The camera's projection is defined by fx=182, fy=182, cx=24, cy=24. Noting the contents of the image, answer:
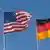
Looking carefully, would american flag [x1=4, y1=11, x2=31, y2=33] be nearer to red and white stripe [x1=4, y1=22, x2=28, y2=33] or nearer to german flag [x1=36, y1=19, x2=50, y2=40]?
red and white stripe [x1=4, y1=22, x2=28, y2=33]

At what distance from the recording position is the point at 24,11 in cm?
231

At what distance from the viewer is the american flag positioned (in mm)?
2246

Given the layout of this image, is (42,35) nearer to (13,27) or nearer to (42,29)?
(42,29)

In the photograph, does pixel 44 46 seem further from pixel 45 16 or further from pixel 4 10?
pixel 4 10

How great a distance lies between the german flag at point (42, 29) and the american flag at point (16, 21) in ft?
0.53

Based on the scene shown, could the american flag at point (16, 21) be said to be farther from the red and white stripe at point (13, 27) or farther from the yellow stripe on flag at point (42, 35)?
the yellow stripe on flag at point (42, 35)

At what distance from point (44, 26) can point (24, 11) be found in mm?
324

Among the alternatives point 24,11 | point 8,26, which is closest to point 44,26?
point 24,11

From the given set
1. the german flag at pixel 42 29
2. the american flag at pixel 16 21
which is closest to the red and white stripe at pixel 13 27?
→ the american flag at pixel 16 21

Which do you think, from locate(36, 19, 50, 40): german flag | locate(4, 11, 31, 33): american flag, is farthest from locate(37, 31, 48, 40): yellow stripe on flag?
locate(4, 11, 31, 33): american flag

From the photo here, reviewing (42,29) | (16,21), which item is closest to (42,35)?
(42,29)

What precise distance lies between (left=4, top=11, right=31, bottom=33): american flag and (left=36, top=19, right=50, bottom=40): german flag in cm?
16

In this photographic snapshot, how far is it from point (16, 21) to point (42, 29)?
0.35 m

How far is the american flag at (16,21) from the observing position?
7.37ft
